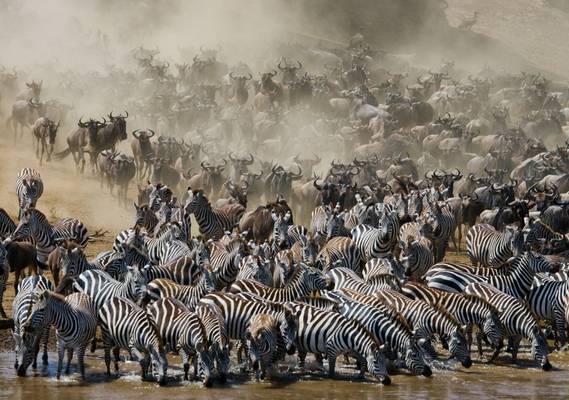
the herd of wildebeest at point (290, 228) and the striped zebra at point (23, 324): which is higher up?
the herd of wildebeest at point (290, 228)

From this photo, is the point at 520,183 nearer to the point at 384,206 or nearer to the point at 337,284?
the point at 384,206

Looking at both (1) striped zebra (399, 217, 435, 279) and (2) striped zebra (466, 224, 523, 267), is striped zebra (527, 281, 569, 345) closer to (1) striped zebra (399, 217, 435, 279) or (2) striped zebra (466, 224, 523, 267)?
(1) striped zebra (399, 217, 435, 279)

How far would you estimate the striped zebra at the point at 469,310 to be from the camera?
63.1ft

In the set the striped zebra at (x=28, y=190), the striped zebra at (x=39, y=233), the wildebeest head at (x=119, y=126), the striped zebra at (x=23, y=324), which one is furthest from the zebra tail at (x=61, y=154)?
the striped zebra at (x=23, y=324)

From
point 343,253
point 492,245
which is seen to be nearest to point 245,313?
point 343,253

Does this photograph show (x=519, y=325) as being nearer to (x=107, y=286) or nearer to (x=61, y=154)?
(x=107, y=286)

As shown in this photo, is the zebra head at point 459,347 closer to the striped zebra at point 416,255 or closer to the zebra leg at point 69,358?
the striped zebra at point 416,255

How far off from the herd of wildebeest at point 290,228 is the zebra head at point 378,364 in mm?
23

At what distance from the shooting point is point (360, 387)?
56.9 ft

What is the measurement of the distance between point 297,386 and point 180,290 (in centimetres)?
302

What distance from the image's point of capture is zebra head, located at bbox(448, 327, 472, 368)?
60.9ft

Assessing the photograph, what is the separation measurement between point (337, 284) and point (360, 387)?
11.8 ft

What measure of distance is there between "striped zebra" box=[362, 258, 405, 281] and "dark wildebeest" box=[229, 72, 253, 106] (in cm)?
3249

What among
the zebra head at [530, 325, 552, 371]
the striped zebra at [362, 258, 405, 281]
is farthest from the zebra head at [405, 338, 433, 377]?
the striped zebra at [362, 258, 405, 281]
